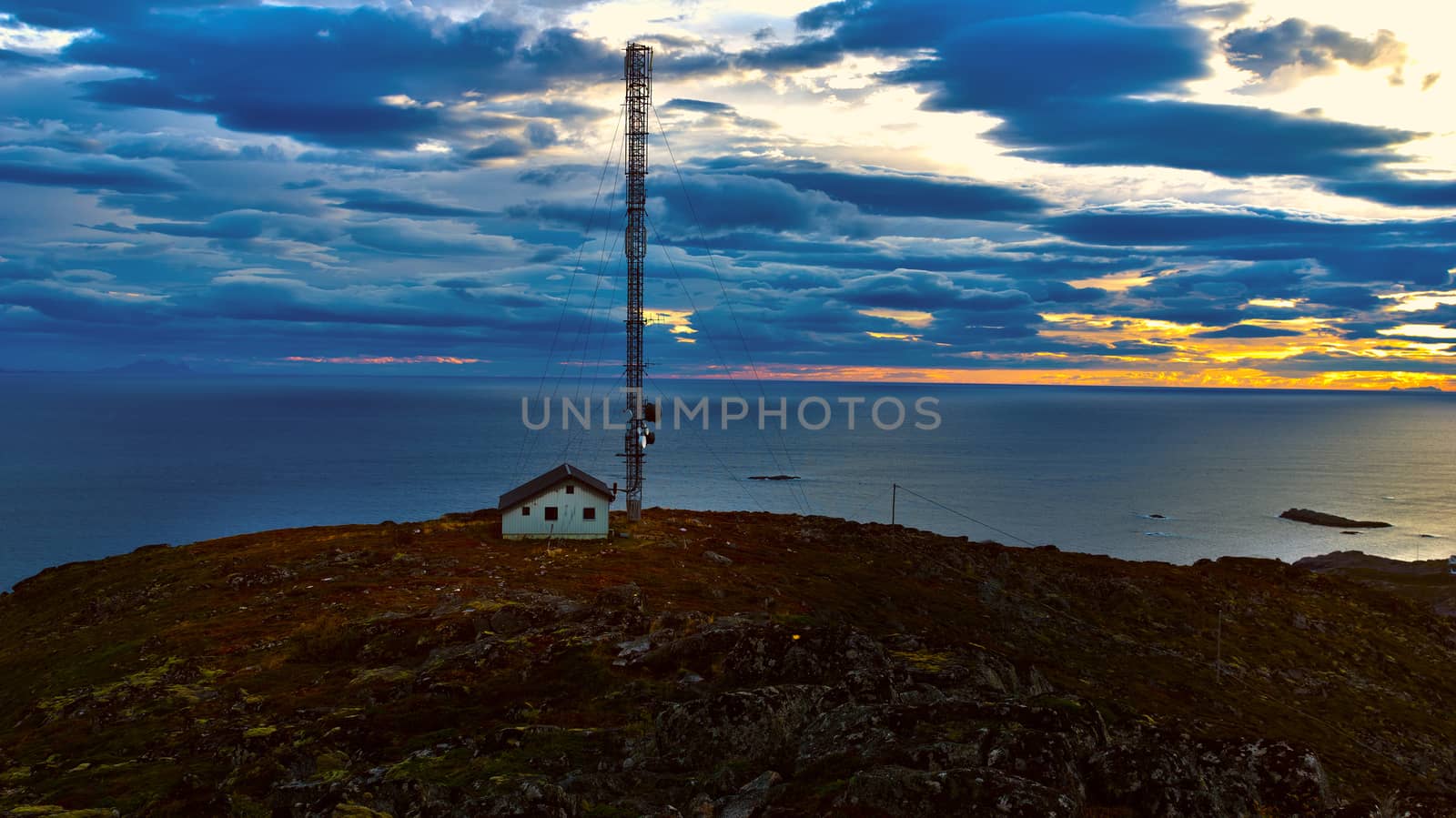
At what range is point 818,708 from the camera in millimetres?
20672

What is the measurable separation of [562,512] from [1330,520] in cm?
12973

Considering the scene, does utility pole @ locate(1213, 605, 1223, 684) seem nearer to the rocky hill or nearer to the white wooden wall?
the rocky hill

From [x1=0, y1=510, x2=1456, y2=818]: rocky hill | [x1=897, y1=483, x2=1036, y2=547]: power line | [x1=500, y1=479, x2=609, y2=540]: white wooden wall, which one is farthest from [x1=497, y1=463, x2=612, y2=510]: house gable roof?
[x1=897, y1=483, x2=1036, y2=547]: power line

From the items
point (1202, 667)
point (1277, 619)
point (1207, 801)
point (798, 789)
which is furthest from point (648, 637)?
point (1277, 619)

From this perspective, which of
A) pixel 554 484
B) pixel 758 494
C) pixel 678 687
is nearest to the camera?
pixel 678 687

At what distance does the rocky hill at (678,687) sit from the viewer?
17250mm

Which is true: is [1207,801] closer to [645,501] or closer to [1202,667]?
[1202,667]

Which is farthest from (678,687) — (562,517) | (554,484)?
(562,517)

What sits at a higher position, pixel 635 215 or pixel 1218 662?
pixel 635 215

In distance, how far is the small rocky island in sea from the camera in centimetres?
12694

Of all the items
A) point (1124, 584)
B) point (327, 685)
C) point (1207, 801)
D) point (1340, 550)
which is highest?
point (1207, 801)

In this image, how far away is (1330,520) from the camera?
129 metres

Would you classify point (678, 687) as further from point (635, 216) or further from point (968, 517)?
point (968, 517)

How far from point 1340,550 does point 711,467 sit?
102969 millimetres
